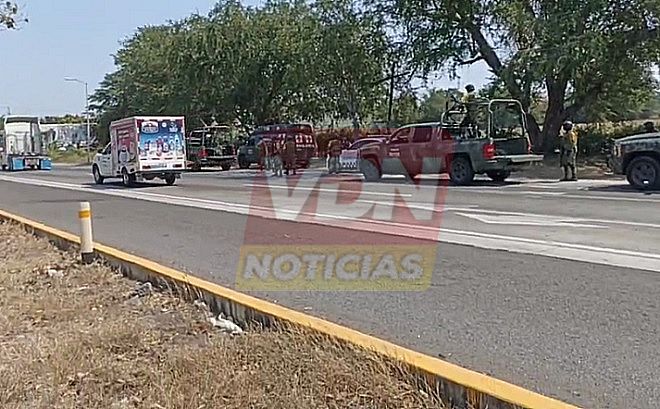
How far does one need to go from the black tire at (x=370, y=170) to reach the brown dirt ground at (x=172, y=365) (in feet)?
63.0

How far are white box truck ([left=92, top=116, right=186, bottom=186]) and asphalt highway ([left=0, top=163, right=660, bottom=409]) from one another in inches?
207

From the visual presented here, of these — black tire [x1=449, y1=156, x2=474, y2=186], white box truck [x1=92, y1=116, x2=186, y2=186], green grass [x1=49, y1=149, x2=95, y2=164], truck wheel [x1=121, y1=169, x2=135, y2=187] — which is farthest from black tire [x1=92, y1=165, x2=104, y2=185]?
green grass [x1=49, y1=149, x2=95, y2=164]

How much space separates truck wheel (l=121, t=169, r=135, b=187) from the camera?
28797mm

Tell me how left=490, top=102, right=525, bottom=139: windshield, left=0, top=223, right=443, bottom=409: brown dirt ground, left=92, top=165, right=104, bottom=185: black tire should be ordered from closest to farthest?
left=0, top=223, right=443, bottom=409: brown dirt ground → left=490, top=102, right=525, bottom=139: windshield → left=92, top=165, right=104, bottom=185: black tire

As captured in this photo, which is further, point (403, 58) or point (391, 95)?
point (391, 95)

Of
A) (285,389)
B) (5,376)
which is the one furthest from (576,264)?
(5,376)

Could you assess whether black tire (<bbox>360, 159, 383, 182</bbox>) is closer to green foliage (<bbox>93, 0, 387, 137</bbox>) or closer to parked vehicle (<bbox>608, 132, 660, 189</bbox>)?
parked vehicle (<bbox>608, 132, 660, 189</bbox>)

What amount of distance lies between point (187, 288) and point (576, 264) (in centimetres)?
435

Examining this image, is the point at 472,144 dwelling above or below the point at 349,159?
above

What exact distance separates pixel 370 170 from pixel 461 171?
156 inches

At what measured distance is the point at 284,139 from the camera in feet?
122

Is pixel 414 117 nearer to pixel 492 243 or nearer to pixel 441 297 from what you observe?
pixel 492 243

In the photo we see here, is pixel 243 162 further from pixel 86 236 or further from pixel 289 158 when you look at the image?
pixel 86 236

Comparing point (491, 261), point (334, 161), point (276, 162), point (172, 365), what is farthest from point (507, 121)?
point (172, 365)
